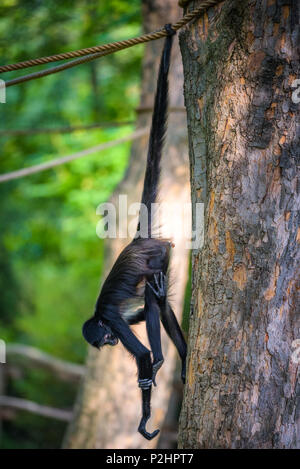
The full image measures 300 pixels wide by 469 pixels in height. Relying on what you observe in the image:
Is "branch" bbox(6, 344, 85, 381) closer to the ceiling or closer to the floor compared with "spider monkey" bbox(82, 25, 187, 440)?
closer to the floor

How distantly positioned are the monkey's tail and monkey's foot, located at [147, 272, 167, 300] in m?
0.28

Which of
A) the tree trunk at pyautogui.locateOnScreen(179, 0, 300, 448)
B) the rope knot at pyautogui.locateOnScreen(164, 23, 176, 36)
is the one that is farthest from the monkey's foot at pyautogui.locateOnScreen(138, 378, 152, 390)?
the rope knot at pyautogui.locateOnScreen(164, 23, 176, 36)

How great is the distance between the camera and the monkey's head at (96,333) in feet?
9.70

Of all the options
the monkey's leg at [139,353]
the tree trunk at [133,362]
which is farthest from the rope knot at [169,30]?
the tree trunk at [133,362]

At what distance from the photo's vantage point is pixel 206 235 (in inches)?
84.7

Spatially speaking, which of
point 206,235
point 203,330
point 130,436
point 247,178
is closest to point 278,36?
point 247,178

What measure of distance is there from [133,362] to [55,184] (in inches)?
141

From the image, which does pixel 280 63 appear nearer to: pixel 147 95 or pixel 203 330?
pixel 203 330

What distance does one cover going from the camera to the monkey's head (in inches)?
116

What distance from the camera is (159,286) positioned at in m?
2.81

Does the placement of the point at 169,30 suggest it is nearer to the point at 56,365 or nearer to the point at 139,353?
the point at 139,353

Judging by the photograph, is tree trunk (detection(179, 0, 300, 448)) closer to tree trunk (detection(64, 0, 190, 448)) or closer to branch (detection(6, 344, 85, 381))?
tree trunk (detection(64, 0, 190, 448))

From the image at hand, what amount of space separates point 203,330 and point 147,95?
11.4ft

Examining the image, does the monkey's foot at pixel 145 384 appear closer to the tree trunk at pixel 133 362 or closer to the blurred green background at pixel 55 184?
the tree trunk at pixel 133 362
